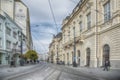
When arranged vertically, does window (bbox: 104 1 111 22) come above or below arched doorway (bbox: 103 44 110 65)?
above

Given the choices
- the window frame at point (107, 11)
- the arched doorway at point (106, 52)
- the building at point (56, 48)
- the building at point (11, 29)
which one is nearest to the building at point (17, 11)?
the building at point (11, 29)

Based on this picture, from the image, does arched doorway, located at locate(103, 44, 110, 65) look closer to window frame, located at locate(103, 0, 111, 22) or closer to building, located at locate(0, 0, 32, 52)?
window frame, located at locate(103, 0, 111, 22)

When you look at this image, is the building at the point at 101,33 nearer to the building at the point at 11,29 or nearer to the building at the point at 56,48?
the building at the point at 11,29

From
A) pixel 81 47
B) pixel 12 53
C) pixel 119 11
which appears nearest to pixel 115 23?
pixel 119 11

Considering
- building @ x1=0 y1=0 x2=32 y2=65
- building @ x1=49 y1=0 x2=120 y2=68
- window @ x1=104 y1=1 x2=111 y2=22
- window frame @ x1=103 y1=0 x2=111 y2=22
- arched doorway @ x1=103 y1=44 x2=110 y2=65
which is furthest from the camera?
building @ x1=0 y1=0 x2=32 y2=65

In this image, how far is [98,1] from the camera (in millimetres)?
41000

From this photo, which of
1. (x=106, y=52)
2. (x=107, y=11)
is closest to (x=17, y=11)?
(x=107, y=11)

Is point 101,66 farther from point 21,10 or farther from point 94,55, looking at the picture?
point 21,10

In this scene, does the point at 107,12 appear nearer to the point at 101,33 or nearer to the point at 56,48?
the point at 101,33

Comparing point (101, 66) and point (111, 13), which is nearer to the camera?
point (111, 13)

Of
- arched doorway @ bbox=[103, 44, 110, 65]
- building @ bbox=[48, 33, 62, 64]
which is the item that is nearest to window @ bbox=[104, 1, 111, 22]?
arched doorway @ bbox=[103, 44, 110, 65]

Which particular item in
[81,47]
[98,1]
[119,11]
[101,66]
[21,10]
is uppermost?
[21,10]

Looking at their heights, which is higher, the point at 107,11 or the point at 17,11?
the point at 17,11

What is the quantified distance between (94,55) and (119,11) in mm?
12264
